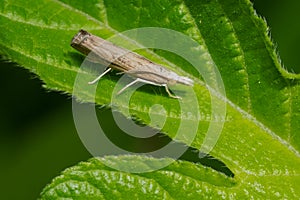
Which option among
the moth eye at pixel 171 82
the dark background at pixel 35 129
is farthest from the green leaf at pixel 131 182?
the dark background at pixel 35 129

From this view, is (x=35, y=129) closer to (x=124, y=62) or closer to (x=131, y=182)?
(x=124, y=62)

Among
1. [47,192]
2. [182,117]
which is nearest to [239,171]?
[182,117]

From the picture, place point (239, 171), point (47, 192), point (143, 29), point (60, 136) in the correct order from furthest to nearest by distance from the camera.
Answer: point (60, 136) < point (143, 29) < point (239, 171) < point (47, 192)

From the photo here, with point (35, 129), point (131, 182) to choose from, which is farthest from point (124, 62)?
point (35, 129)

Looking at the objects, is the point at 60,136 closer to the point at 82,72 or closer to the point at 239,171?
the point at 82,72

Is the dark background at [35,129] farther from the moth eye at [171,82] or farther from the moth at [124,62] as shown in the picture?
the moth eye at [171,82]

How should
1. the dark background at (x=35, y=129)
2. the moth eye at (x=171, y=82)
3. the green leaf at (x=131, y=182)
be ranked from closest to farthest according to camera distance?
the green leaf at (x=131, y=182)
the moth eye at (x=171, y=82)
the dark background at (x=35, y=129)
